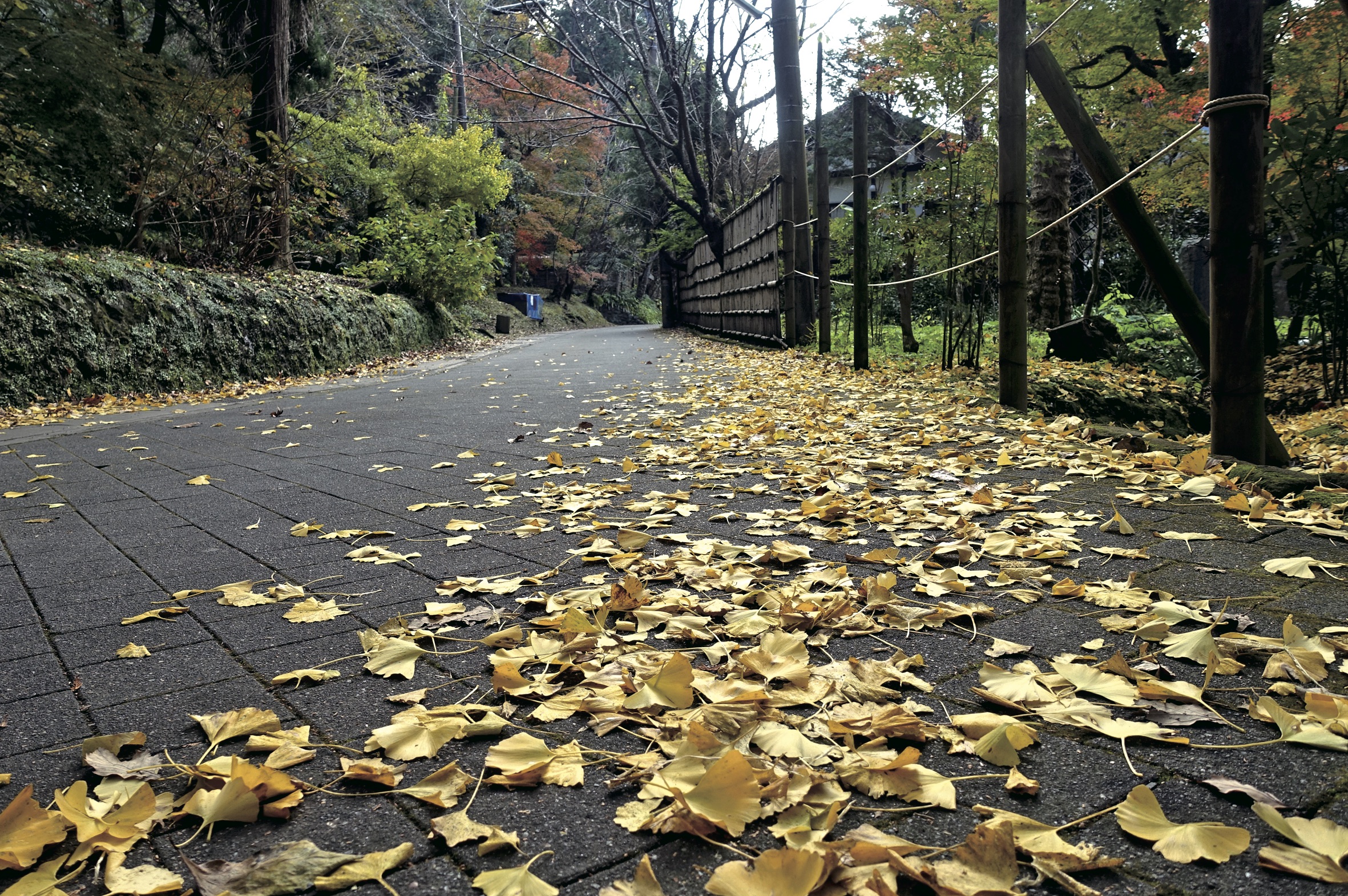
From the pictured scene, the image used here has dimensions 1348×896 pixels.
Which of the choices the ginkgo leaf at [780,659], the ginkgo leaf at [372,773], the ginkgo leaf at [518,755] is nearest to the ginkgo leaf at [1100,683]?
the ginkgo leaf at [780,659]

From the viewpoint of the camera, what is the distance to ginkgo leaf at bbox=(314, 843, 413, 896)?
0.95m

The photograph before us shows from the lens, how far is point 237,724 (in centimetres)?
130

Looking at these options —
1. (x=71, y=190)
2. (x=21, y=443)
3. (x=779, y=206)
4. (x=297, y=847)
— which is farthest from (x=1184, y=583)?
(x=71, y=190)

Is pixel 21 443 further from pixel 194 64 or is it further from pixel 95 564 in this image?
pixel 194 64

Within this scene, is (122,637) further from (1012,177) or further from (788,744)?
(1012,177)

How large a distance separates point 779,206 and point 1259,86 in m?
7.80

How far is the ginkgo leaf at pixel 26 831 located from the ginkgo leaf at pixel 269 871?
7.2 inches

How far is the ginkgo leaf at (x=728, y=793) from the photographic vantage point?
1.03m

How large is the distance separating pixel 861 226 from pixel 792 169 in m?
3.41

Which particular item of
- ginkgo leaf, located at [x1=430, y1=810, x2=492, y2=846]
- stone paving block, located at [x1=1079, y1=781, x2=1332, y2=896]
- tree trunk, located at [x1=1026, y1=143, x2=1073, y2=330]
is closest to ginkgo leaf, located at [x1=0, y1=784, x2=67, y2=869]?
ginkgo leaf, located at [x1=430, y1=810, x2=492, y2=846]

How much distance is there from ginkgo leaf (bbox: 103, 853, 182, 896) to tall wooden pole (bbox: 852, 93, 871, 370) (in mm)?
6483

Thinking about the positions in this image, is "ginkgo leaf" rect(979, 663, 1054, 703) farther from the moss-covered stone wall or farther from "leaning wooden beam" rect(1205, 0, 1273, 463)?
the moss-covered stone wall

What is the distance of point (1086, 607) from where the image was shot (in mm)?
1743

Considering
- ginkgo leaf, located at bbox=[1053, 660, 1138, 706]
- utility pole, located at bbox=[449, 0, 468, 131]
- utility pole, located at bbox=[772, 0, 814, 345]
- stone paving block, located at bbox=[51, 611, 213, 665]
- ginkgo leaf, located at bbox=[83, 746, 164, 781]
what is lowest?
ginkgo leaf, located at bbox=[1053, 660, 1138, 706]
